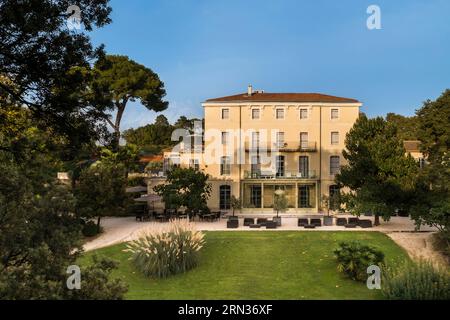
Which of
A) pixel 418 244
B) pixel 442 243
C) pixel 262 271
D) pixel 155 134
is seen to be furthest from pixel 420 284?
pixel 155 134

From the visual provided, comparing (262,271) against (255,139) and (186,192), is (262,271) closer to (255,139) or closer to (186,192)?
(186,192)

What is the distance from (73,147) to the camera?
9.19m

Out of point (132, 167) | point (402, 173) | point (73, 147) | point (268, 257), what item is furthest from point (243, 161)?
point (73, 147)

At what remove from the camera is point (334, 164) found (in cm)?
3372

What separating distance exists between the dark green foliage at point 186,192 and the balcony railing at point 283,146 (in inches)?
294

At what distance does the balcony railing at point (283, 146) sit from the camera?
109 ft

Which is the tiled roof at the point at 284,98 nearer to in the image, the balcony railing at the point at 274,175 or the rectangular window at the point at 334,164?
the rectangular window at the point at 334,164

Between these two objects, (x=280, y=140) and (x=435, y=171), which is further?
(x=280, y=140)

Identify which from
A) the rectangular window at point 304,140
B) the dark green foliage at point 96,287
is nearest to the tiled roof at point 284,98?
the rectangular window at point 304,140

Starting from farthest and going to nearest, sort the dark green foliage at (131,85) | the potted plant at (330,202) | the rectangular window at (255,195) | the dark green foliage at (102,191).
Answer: the dark green foliage at (131,85)
the rectangular window at (255,195)
the potted plant at (330,202)
the dark green foliage at (102,191)

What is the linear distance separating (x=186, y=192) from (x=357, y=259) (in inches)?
548

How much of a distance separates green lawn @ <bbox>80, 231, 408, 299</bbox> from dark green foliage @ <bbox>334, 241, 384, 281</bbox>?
358 mm

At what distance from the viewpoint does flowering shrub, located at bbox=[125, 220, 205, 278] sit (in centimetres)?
1592
